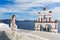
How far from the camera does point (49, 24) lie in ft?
39.4

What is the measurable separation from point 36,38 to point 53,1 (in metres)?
8.72

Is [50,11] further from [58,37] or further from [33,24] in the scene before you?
[58,37]

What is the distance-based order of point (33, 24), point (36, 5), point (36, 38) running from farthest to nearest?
point (33, 24) < point (36, 5) < point (36, 38)

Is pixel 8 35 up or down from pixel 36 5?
down

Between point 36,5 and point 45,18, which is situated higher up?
point 36,5

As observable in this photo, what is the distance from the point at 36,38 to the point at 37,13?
30.2ft

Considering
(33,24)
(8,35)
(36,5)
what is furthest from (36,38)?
(33,24)

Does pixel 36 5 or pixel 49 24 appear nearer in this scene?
pixel 36 5

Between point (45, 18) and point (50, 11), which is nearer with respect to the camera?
point (50, 11)

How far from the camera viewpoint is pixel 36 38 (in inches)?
95.6

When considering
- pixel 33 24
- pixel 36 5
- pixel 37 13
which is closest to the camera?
pixel 36 5

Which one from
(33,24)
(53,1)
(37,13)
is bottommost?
(33,24)

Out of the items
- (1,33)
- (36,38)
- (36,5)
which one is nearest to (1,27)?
(1,33)

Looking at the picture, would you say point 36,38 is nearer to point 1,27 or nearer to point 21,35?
point 21,35
